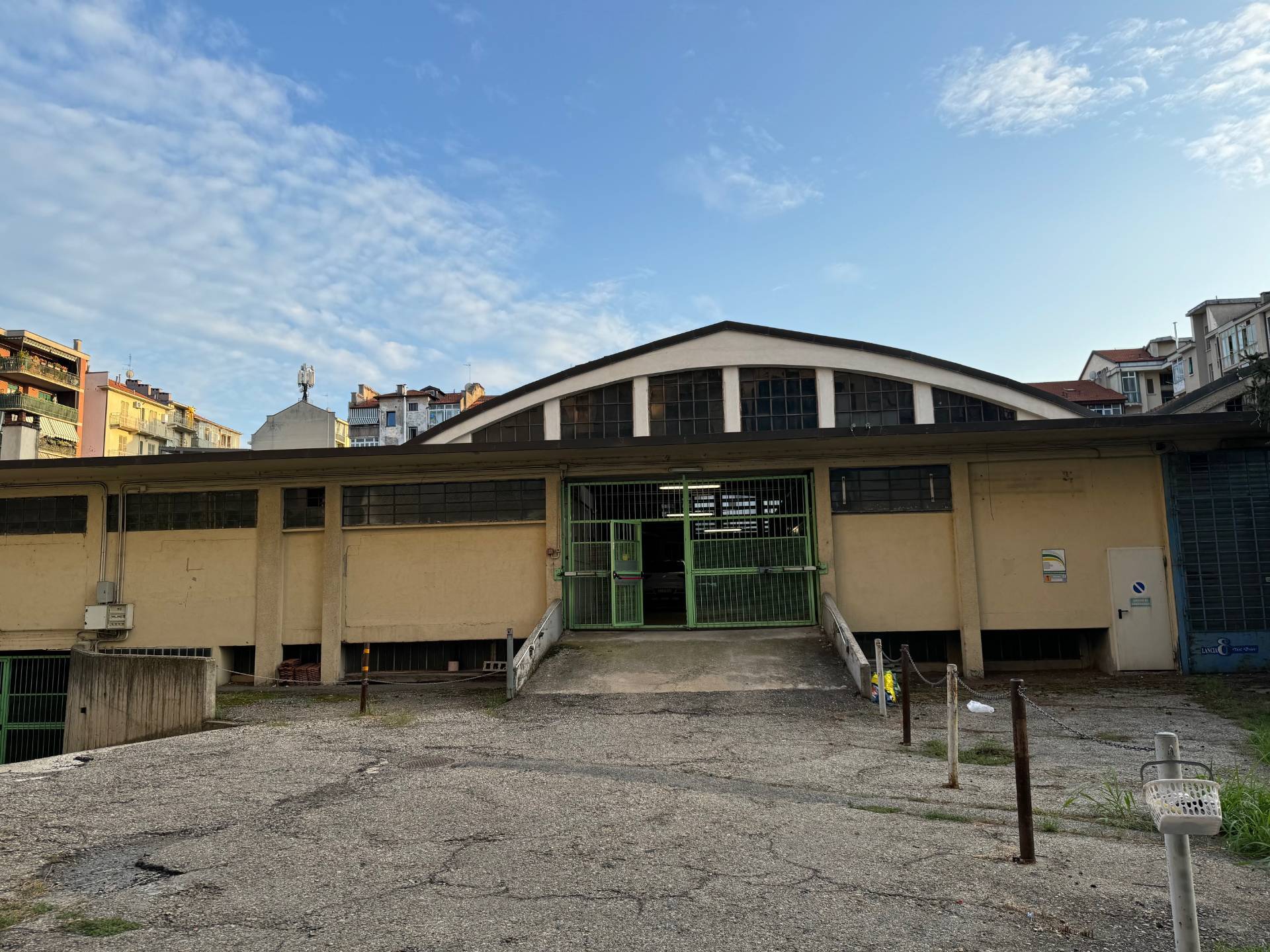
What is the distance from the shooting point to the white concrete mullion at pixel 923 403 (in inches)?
982

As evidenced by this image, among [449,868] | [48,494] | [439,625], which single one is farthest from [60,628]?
[449,868]

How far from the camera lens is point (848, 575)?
15.1 meters

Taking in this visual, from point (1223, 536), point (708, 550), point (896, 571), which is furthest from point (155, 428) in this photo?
point (1223, 536)

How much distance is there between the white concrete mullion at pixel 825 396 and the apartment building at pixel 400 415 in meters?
50.5

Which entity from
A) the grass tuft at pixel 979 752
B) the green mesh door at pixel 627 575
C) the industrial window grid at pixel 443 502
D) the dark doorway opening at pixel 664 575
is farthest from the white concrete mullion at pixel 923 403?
the grass tuft at pixel 979 752

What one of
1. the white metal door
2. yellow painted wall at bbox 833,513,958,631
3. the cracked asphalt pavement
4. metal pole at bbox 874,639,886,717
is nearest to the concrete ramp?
yellow painted wall at bbox 833,513,958,631

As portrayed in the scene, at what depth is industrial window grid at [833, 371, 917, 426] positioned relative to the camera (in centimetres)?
2506

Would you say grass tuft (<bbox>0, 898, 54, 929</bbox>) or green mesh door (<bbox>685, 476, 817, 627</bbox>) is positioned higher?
green mesh door (<bbox>685, 476, 817, 627</bbox>)

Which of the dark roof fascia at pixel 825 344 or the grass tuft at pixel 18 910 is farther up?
the dark roof fascia at pixel 825 344

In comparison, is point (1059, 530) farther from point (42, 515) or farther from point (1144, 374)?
point (1144, 374)

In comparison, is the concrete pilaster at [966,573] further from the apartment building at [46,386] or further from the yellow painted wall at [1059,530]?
the apartment building at [46,386]

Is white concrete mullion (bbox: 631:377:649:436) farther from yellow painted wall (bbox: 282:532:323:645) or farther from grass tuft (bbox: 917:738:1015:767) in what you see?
grass tuft (bbox: 917:738:1015:767)

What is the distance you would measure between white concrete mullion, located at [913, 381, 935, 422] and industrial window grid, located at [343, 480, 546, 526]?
14280 millimetres

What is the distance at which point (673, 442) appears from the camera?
14445 mm
